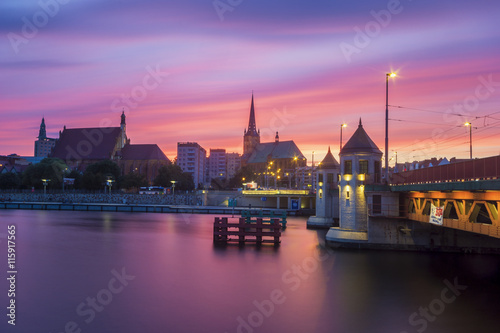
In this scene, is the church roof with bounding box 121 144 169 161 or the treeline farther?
the church roof with bounding box 121 144 169 161

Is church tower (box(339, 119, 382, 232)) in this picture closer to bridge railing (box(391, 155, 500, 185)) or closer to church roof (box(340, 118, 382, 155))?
church roof (box(340, 118, 382, 155))

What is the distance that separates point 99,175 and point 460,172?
13369cm

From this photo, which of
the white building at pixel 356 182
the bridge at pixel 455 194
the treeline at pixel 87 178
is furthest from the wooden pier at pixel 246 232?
the treeline at pixel 87 178

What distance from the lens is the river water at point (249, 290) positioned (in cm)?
2242

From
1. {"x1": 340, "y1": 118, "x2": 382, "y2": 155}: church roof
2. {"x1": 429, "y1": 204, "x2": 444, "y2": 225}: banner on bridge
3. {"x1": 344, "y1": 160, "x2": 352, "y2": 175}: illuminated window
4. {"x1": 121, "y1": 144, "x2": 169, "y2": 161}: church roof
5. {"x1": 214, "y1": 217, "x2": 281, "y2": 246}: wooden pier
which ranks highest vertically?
{"x1": 121, "y1": 144, "x2": 169, "y2": 161}: church roof

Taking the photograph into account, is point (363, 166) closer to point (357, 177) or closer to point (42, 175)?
point (357, 177)

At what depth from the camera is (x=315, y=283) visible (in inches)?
1240

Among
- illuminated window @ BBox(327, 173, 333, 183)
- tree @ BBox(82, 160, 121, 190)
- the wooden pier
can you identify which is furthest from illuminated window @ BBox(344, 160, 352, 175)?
tree @ BBox(82, 160, 121, 190)

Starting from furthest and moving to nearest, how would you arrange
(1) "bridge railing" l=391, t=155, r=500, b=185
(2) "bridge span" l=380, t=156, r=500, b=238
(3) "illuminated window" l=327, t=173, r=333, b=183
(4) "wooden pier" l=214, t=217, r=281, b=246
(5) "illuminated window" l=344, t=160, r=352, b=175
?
1. (3) "illuminated window" l=327, t=173, r=333, b=183
2. (4) "wooden pier" l=214, t=217, r=281, b=246
3. (5) "illuminated window" l=344, t=160, r=352, b=175
4. (2) "bridge span" l=380, t=156, r=500, b=238
5. (1) "bridge railing" l=391, t=155, r=500, b=185

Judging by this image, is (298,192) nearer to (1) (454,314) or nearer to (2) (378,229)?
(2) (378,229)

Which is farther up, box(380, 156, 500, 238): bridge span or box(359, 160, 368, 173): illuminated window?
box(359, 160, 368, 173): illuminated window

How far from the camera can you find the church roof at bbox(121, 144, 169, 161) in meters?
193

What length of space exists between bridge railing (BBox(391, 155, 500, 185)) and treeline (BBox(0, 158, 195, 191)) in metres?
125

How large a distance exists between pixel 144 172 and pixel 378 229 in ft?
530
